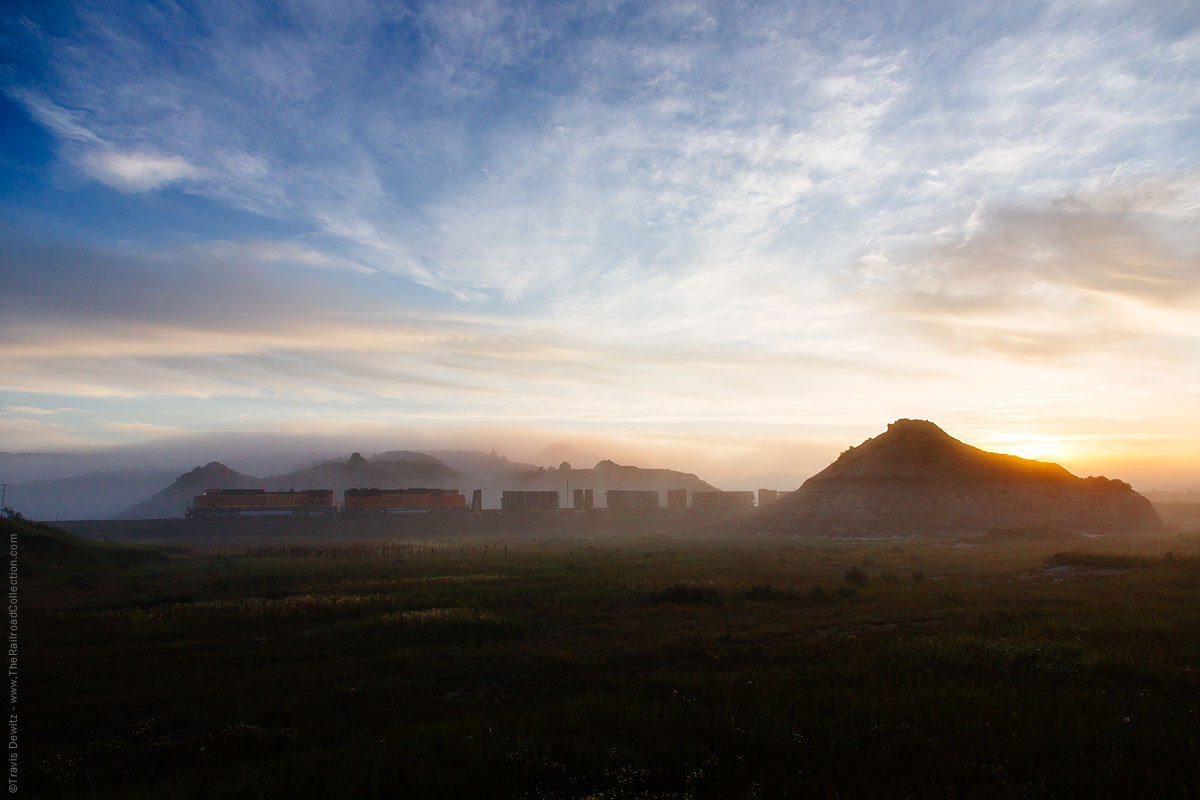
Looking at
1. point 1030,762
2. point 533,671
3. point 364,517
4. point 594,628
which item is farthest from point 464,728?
point 364,517

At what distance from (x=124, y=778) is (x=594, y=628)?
12.3 meters

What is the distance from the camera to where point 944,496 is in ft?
234

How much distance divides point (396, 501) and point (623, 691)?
95.5 metres

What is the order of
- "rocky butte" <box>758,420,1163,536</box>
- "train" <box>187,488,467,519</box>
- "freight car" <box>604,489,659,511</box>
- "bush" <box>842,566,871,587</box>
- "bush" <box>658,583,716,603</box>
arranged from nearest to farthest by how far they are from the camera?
"bush" <box>658,583,716,603</box>, "bush" <box>842,566,871,587</box>, "rocky butte" <box>758,420,1163,536</box>, "train" <box>187,488,467,519</box>, "freight car" <box>604,489,659,511</box>

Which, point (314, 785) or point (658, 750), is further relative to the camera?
point (658, 750)

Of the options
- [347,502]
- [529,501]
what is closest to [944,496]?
[529,501]

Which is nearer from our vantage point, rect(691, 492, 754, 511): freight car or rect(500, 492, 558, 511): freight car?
rect(500, 492, 558, 511): freight car

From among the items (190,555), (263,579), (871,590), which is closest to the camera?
(871,590)

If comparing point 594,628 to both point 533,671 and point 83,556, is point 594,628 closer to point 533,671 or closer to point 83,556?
point 533,671

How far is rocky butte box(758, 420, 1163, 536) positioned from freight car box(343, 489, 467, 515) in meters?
54.9

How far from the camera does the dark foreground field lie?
293 inches

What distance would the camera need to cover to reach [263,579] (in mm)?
30578

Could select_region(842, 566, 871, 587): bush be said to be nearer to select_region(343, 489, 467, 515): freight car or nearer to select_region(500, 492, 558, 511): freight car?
select_region(343, 489, 467, 515): freight car

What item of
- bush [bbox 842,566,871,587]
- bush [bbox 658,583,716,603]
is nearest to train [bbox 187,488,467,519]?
bush [bbox 658,583,716,603]
